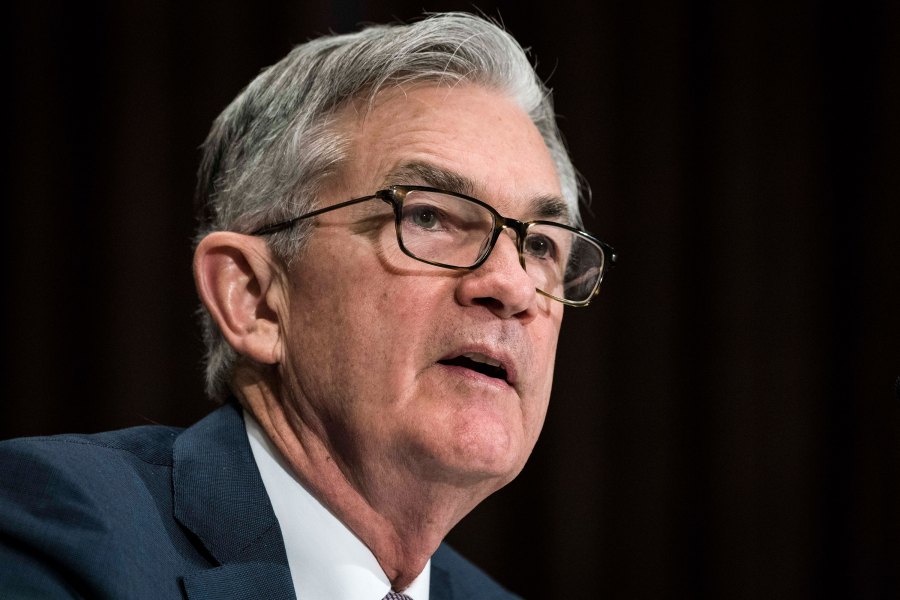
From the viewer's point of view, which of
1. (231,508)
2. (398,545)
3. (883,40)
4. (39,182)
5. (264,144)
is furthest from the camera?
(883,40)

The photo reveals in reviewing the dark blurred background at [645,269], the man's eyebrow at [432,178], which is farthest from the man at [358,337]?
the dark blurred background at [645,269]

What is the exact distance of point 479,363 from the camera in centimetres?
150

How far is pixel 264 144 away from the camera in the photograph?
66.3 inches

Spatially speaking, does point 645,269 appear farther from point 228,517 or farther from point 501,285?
point 228,517

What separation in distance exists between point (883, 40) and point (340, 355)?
7.79 feet

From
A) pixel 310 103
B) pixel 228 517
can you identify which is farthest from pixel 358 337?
pixel 310 103

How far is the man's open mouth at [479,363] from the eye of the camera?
1.44 meters

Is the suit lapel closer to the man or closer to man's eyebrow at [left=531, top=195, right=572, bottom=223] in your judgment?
the man

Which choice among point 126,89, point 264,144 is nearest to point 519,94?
point 264,144

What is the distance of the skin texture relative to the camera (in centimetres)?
141

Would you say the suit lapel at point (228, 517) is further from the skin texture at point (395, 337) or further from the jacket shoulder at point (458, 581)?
the jacket shoulder at point (458, 581)

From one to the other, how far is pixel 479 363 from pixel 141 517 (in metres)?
0.58

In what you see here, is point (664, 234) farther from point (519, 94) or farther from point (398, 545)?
point (398, 545)

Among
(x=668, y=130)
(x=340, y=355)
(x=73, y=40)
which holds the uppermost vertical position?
(x=73, y=40)
